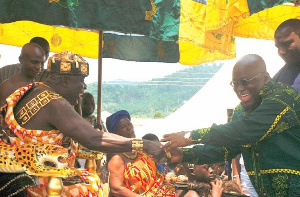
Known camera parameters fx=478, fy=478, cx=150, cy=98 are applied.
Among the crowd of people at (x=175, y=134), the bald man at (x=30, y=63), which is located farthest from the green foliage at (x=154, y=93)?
the crowd of people at (x=175, y=134)

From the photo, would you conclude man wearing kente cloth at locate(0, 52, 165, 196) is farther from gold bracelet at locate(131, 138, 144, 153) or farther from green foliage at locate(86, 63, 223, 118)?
green foliage at locate(86, 63, 223, 118)

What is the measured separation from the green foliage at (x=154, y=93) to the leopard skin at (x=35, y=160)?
70.5 m

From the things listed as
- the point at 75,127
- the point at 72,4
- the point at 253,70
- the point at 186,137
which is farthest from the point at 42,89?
the point at 253,70

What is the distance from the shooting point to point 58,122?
3.64 metres

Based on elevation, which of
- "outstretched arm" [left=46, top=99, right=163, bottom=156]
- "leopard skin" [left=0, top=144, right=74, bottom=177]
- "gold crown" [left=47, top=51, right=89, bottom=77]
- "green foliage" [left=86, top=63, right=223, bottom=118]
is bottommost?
"green foliage" [left=86, top=63, right=223, bottom=118]

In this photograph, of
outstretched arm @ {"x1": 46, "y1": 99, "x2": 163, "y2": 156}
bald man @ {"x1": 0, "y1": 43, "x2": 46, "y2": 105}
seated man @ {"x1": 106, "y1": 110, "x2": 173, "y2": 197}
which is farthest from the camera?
bald man @ {"x1": 0, "y1": 43, "x2": 46, "y2": 105}

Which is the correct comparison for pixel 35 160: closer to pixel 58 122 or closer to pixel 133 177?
pixel 58 122

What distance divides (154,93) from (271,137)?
80912 millimetres

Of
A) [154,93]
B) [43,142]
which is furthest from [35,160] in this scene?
[154,93]

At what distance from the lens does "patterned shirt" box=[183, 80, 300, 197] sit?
3914 mm

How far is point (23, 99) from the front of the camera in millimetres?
3789

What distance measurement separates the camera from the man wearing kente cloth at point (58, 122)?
3635 millimetres

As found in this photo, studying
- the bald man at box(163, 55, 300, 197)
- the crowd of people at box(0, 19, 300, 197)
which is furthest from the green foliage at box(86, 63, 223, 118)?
the bald man at box(163, 55, 300, 197)

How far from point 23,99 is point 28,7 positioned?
3.97 ft
